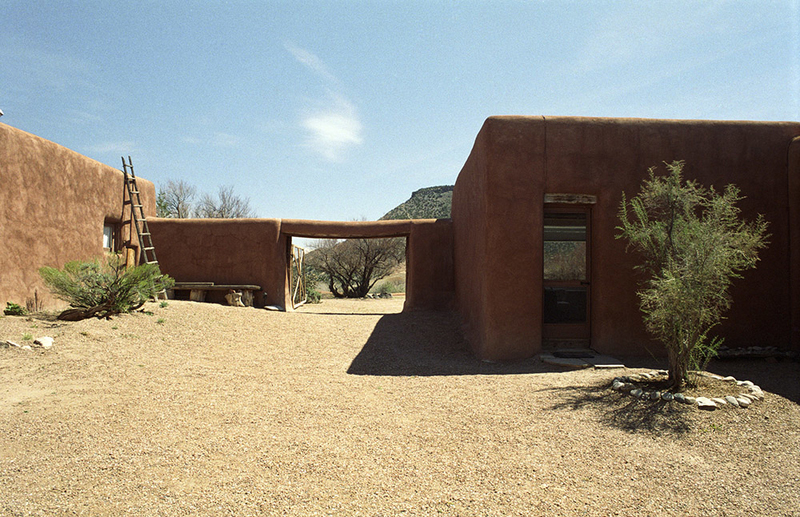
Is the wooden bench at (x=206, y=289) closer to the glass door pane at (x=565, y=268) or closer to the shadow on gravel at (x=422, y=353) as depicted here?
the shadow on gravel at (x=422, y=353)

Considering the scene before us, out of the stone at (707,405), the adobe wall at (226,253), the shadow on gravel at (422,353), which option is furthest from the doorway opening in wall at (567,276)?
the adobe wall at (226,253)

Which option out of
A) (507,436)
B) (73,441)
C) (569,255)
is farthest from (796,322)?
(73,441)

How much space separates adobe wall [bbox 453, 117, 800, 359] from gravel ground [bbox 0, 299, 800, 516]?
866 millimetres

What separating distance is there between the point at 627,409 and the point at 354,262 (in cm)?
1891

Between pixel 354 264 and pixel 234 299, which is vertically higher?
pixel 354 264

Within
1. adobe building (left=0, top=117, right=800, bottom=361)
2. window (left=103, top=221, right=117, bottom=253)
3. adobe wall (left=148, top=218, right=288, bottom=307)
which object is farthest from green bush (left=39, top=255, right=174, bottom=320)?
adobe building (left=0, top=117, right=800, bottom=361)

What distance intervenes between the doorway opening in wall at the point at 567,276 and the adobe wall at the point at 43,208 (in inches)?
379

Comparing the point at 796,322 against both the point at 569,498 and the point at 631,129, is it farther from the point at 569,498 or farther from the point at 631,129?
the point at 569,498

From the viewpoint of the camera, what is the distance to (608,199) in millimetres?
7059

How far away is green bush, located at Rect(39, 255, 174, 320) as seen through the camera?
795cm

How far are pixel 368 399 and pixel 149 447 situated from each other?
2.24 m

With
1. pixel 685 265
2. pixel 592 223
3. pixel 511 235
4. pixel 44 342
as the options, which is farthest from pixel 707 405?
pixel 44 342

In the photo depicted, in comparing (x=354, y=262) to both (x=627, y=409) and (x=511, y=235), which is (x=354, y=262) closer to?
(x=511, y=235)

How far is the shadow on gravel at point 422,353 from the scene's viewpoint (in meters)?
6.53
